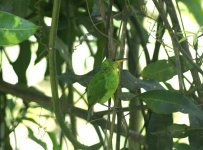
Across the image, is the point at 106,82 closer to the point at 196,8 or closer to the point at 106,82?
the point at 106,82

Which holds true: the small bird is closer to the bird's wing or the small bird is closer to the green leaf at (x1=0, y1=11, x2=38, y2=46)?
the bird's wing

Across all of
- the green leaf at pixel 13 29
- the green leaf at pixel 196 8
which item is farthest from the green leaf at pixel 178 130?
the green leaf at pixel 196 8

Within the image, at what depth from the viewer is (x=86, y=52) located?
1418 mm

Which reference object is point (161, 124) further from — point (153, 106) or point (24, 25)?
point (24, 25)

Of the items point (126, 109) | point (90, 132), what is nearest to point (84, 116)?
point (126, 109)

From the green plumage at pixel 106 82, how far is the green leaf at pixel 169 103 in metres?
0.08

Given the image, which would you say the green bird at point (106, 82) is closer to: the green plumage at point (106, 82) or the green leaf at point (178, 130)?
the green plumage at point (106, 82)

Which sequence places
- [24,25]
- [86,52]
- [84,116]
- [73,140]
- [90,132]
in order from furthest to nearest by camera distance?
1. [90,132]
2. [86,52]
3. [84,116]
4. [73,140]
5. [24,25]

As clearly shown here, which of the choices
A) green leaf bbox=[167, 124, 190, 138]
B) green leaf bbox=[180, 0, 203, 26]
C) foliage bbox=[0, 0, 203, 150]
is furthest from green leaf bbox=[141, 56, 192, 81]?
green leaf bbox=[180, 0, 203, 26]

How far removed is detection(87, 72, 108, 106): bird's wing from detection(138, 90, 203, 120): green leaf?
76 millimetres

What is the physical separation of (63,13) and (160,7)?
17.9 inches

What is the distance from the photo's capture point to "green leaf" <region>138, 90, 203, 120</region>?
61 cm

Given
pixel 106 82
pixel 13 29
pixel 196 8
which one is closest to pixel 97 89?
pixel 106 82

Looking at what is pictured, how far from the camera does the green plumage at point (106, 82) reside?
58 centimetres
